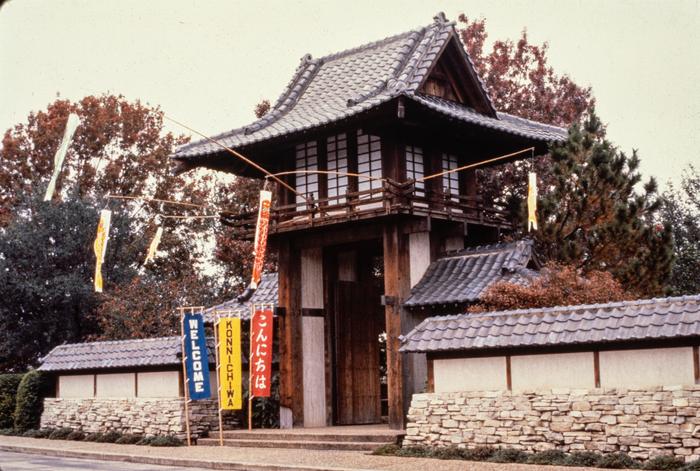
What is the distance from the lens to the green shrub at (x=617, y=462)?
1623 centimetres

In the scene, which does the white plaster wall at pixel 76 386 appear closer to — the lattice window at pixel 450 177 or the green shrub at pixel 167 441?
the green shrub at pixel 167 441

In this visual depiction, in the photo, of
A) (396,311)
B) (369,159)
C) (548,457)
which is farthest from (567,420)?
(369,159)

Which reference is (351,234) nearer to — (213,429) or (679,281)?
(213,429)

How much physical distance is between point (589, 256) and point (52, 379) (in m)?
17.0

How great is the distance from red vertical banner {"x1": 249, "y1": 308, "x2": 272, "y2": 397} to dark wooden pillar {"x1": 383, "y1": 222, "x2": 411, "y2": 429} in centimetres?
302

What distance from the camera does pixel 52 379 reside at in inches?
1199

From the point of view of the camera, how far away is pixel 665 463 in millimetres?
15742

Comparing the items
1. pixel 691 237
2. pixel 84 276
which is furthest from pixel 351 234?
pixel 84 276

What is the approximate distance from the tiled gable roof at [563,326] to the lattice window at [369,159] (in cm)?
570

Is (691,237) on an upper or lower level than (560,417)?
upper

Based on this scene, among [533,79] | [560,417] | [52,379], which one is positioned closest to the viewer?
[560,417]

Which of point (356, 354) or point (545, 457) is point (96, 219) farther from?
point (545, 457)

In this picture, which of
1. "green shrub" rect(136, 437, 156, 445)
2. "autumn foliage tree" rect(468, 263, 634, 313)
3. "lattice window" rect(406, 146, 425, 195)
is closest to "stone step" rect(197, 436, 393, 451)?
"green shrub" rect(136, 437, 156, 445)

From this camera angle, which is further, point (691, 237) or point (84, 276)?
point (84, 276)
